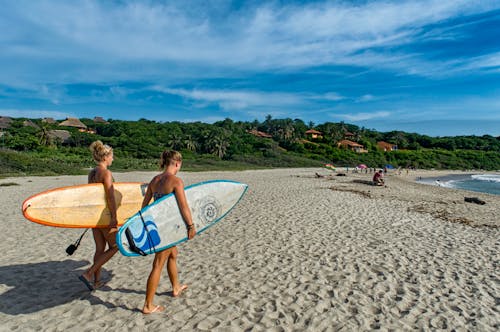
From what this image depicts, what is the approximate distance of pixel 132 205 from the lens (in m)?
4.16

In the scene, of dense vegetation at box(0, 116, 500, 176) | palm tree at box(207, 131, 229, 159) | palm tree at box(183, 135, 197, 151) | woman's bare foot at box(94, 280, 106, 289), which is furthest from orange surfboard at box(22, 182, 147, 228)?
palm tree at box(183, 135, 197, 151)

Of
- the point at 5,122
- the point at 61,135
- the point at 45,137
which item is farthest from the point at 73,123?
the point at 45,137

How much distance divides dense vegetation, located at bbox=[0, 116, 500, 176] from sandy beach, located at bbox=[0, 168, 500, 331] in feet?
74.7

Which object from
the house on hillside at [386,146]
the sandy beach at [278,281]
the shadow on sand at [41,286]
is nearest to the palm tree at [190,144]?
the sandy beach at [278,281]

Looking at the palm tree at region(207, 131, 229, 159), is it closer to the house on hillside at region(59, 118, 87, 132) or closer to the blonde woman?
the house on hillside at region(59, 118, 87, 132)

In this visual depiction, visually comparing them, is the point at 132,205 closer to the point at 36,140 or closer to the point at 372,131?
the point at 36,140

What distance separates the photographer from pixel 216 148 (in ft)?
163

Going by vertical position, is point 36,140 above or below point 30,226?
above

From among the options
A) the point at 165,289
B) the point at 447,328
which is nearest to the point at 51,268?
the point at 165,289

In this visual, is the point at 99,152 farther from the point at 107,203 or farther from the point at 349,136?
the point at 349,136

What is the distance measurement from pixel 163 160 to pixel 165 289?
183 cm

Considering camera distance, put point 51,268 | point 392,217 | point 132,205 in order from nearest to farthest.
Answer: point 132,205, point 51,268, point 392,217

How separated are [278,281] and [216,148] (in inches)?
1802

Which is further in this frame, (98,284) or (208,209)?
(98,284)
